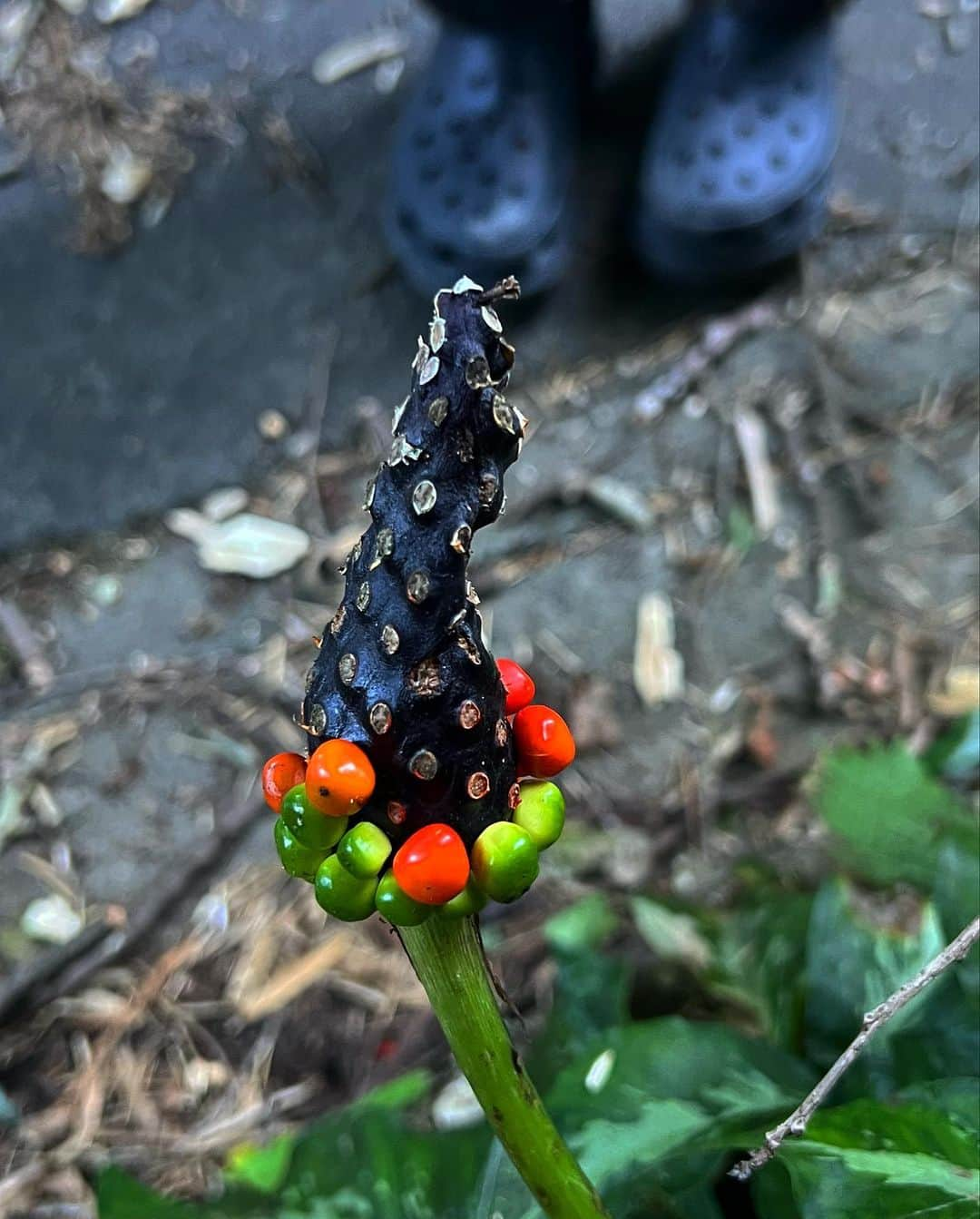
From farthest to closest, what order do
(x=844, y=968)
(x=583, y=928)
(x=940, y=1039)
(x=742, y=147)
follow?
1. (x=742, y=147)
2. (x=583, y=928)
3. (x=844, y=968)
4. (x=940, y=1039)

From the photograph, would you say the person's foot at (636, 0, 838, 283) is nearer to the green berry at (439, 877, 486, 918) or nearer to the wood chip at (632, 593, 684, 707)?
the wood chip at (632, 593, 684, 707)

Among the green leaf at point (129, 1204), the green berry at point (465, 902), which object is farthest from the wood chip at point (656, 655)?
the green berry at point (465, 902)

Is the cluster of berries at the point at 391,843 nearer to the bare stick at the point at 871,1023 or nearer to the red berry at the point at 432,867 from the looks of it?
the red berry at the point at 432,867

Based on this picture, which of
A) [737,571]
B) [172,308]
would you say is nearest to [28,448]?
[172,308]

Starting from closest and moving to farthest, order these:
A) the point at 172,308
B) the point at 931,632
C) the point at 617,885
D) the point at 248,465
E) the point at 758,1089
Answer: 1. the point at 758,1089
2. the point at 617,885
3. the point at 931,632
4. the point at 248,465
5. the point at 172,308

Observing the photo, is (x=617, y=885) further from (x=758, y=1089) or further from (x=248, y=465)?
(x=248, y=465)

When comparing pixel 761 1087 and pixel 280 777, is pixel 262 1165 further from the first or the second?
pixel 280 777

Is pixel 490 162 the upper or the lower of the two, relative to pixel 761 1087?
upper

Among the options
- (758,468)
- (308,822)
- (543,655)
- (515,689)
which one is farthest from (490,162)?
(308,822)
